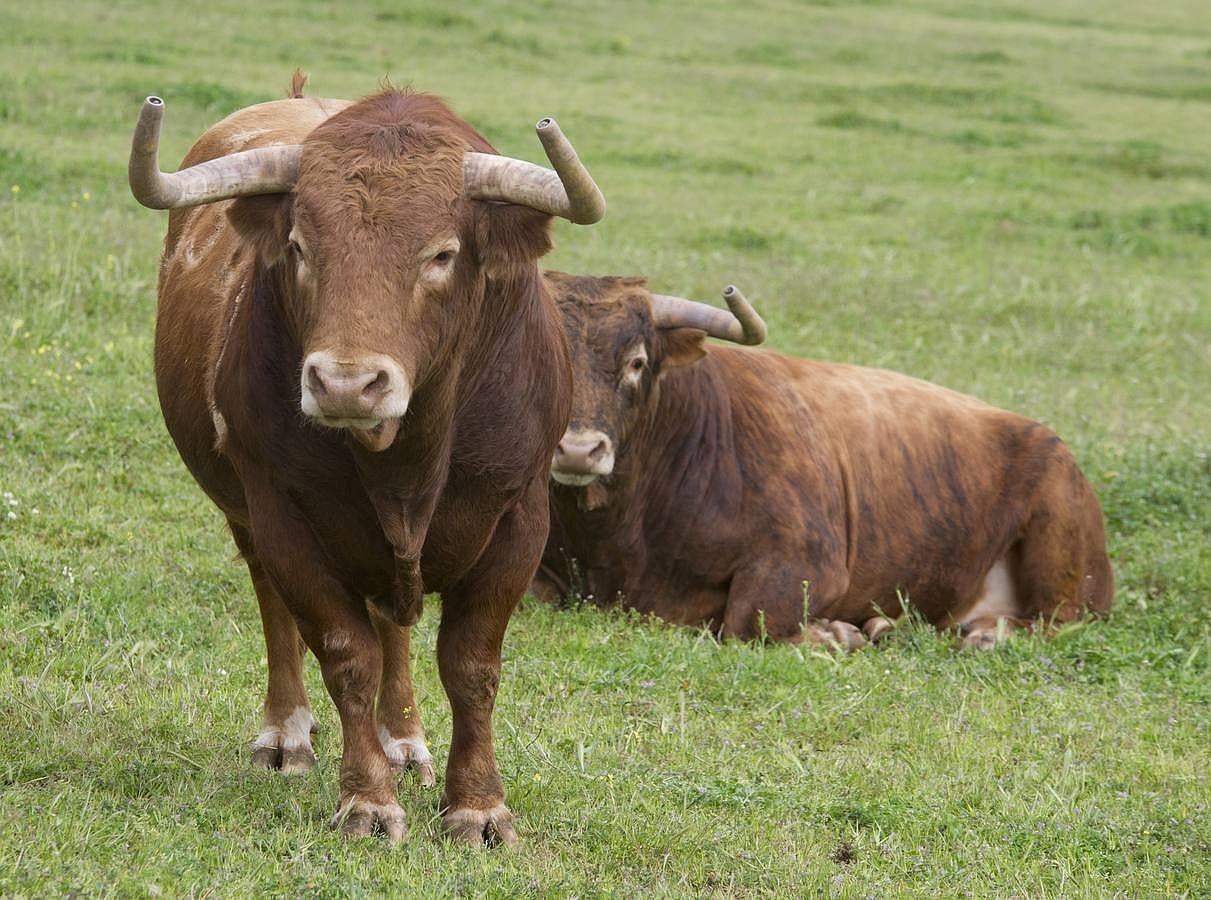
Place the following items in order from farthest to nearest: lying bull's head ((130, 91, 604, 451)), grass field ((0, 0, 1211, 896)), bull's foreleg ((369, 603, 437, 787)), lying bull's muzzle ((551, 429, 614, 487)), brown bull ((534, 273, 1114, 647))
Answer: brown bull ((534, 273, 1114, 647)) < lying bull's muzzle ((551, 429, 614, 487)) < bull's foreleg ((369, 603, 437, 787)) < grass field ((0, 0, 1211, 896)) < lying bull's head ((130, 91, 604, 451))

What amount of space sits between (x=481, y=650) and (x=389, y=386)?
111cm

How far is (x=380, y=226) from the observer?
422 centimetres

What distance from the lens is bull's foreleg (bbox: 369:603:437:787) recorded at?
5457 mm

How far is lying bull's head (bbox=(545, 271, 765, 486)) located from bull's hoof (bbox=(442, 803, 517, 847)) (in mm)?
3076

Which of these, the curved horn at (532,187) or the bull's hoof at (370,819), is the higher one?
the curved horn at (532,187)

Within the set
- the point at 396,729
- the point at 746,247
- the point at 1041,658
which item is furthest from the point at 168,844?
the point at 746,247

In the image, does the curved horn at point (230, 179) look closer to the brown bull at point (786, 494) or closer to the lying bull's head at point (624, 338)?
the brown bull at point (786, 494)

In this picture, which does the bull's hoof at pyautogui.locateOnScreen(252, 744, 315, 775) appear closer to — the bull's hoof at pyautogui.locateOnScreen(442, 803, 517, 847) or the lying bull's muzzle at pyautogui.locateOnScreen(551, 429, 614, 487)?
the bull's hoof at pyautogui.locateOnScreen(442, 803, 517, 847)

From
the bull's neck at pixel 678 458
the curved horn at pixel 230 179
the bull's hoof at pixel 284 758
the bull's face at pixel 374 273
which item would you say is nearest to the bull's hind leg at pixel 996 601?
the bull's neck at pixel 678 458

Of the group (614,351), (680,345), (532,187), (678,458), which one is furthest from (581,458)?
(532,187)

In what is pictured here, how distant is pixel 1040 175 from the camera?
19531 millimetres

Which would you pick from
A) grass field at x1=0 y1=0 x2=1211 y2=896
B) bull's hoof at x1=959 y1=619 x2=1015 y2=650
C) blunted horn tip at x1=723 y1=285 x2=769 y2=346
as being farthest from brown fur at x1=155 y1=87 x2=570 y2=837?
bull's hoof at x1=959 y1=619 x2=1015 y2=650

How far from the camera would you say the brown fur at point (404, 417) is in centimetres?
425

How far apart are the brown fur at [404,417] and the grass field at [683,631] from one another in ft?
1.57
